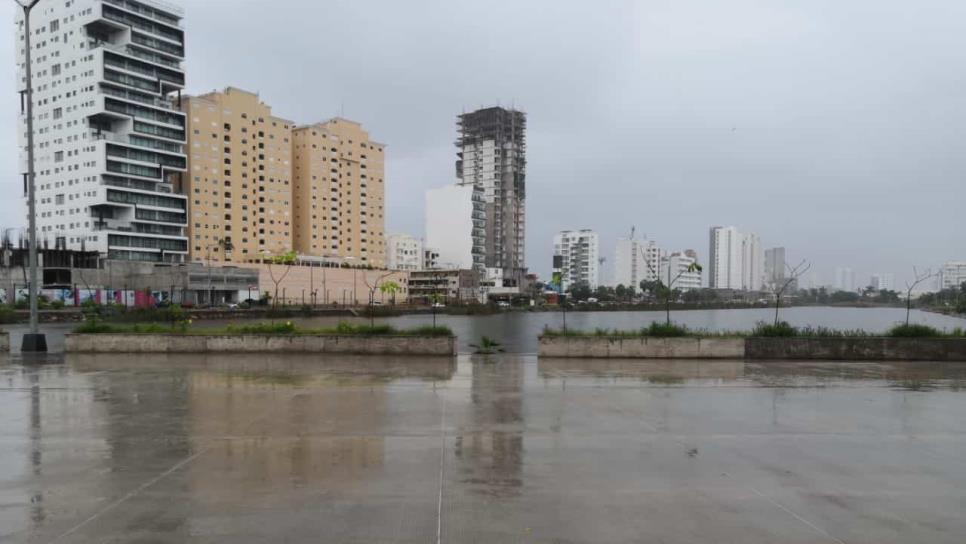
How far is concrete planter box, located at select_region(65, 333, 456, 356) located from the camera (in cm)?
1678

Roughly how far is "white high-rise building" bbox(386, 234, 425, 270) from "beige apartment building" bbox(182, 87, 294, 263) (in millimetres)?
40249

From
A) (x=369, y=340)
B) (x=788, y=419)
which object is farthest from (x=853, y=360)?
(x=369, y=340)

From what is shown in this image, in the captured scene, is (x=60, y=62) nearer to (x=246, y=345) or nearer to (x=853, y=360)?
(x=246, y=345)

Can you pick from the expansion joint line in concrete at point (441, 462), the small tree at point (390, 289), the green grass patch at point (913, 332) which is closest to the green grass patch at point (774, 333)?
the green grass patch at point (913, 332)

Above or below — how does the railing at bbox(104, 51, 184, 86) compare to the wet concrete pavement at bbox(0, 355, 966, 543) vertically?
above

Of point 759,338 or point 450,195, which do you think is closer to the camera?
point 759,338

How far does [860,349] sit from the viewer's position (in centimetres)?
1664

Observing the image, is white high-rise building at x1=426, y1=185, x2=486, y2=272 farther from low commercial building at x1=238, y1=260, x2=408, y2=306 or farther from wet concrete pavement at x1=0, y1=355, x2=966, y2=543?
wet concrete pavement at x1=0, y1=355, x2=966, y2=543

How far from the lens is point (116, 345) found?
57.2 ft

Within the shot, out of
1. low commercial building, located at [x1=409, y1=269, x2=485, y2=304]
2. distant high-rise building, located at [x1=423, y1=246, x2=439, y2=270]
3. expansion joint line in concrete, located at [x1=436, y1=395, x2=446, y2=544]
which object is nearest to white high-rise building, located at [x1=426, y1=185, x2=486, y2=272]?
distant high-rise building, located at [x1=423, y1=246, x2=439, y2=270]

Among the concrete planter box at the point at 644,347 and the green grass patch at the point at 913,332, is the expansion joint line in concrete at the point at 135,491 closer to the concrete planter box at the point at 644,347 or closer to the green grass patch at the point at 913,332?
the concrete planter box at the point at 644,347

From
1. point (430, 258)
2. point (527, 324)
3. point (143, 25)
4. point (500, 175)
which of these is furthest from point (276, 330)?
point (500, 175)

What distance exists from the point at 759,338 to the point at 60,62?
11253cm

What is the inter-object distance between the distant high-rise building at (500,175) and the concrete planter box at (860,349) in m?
160
